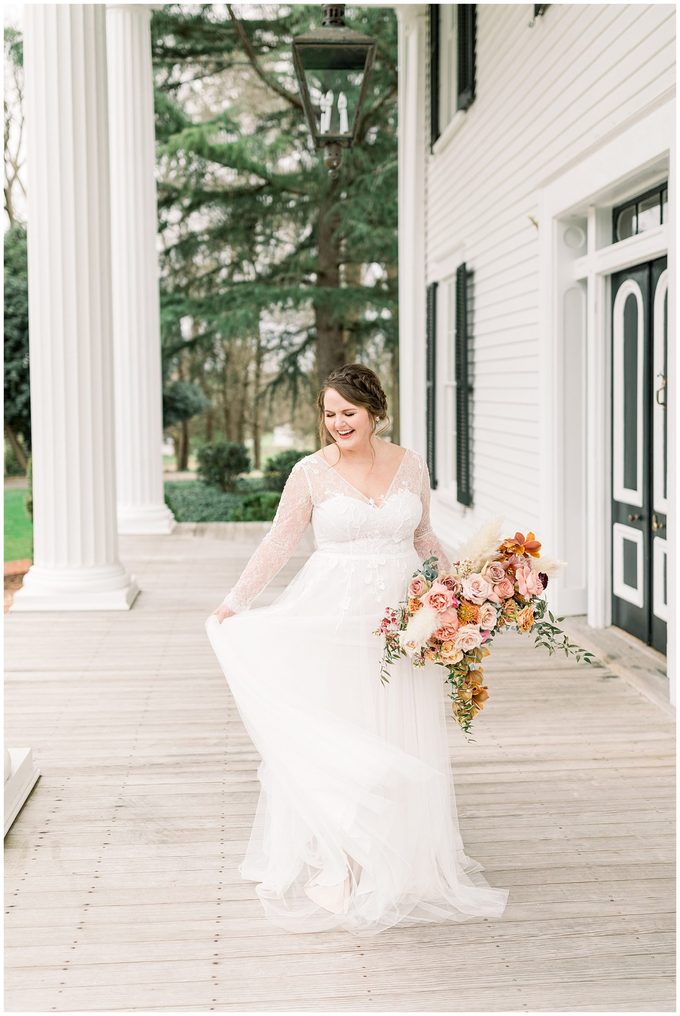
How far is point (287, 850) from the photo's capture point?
3.70 meters

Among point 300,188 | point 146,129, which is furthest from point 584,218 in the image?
point 300,188

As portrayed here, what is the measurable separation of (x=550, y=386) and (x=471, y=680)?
4865 mm

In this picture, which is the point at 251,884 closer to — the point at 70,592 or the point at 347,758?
the point at 347,758

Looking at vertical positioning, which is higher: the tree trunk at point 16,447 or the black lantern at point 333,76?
the black lantern at point 333,76

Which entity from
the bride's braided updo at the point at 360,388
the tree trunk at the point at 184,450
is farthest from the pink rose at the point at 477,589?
the tree trunk at the point at 184,450

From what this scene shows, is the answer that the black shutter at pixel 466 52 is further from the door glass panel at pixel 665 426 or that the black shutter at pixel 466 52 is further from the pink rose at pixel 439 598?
the pink rose at pixel 439 598

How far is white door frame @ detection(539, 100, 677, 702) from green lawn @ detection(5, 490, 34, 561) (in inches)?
423

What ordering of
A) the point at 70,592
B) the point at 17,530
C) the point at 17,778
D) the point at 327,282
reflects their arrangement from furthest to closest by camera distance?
the point at 327,282
the point at 17,530
the point at 70,592
the point at 17,778

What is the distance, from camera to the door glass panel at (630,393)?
7023mm

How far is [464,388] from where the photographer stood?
11.2 metres

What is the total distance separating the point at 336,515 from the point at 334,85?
4.48 meters

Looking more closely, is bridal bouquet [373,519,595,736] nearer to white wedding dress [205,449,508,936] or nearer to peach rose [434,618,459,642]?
peach rose [434,618,459,642]

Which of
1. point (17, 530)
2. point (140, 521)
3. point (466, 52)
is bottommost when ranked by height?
point (17, 530)

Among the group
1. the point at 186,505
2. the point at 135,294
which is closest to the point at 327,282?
the point at 186,505
